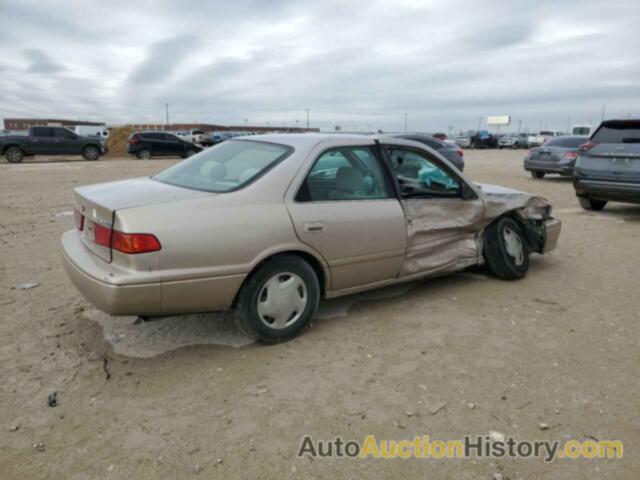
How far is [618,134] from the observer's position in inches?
331

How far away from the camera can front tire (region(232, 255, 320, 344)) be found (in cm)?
332

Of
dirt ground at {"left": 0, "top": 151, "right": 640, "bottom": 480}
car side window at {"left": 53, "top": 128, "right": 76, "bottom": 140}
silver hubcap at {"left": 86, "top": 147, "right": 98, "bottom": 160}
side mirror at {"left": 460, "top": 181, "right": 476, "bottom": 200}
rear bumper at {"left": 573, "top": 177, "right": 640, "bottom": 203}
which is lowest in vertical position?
dirt ground at {"left": 0, "top": 151, "right": 640, "bottom": 480}

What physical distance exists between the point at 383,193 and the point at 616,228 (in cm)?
569

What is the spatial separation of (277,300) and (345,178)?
3.80 ft

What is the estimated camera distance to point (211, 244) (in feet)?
10.1

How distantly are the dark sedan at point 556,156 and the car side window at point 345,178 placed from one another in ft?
41.0

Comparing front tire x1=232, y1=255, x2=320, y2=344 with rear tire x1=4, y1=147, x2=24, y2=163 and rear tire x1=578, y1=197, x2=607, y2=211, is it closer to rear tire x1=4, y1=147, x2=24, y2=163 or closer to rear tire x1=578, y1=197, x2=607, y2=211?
rear tire x1=578, y1=197, x2=607, y2=211

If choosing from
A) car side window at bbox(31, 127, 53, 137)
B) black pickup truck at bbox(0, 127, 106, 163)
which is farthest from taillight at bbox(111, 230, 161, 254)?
car side window at bbox(31, 127, 53, 137)

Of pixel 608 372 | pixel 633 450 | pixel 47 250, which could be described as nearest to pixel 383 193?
pixel 608 372

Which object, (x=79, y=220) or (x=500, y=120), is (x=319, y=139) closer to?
(x=79, y=220)

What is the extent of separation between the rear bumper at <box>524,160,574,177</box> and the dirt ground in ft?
35.7

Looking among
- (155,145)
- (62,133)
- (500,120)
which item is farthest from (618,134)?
(500,120)

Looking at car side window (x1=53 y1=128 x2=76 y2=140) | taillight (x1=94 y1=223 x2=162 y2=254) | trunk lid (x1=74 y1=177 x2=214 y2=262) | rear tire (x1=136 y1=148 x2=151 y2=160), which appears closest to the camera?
taillight (x1=94 y1=223 x2=162 y2=254)

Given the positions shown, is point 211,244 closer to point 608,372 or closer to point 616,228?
point 608,372
